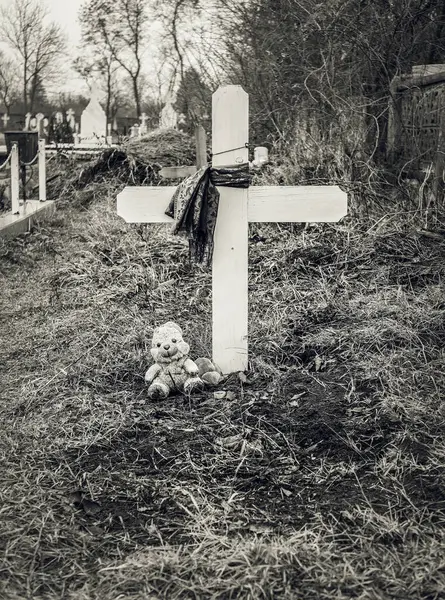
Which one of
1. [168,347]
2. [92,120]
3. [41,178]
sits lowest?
[168,347]

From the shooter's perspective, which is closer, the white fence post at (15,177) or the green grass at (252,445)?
the green grass at (252,445)

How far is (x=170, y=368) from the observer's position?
405cm

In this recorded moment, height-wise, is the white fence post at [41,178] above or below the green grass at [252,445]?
above

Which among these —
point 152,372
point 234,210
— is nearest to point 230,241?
point 234,210

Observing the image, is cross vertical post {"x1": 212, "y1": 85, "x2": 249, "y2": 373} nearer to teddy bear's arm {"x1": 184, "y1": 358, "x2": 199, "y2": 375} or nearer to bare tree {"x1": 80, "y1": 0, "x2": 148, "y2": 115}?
teddy bear's arm {"x1": 184, "y1": 358, "x2": 199, "y2": 375}

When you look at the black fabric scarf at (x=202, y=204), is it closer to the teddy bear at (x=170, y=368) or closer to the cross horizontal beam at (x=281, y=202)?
the cross horizontal beam at (x=281, y=202)

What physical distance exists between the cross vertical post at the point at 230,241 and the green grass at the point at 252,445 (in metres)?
0.18

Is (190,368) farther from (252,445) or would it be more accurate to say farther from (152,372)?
(252,445)

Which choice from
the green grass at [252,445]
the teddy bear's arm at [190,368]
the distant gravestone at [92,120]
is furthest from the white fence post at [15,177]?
the distant gravestone at [92,120]

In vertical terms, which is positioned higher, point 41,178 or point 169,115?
point 169,115

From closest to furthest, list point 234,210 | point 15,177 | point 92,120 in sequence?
point 234,210
point 15,177
point 92,120

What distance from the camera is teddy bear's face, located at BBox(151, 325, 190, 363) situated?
4004 millimetres

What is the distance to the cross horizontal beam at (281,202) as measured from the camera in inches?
165

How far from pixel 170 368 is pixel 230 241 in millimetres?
765
